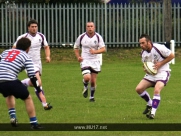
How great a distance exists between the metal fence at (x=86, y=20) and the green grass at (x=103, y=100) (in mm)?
4325

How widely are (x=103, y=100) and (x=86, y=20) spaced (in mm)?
19917

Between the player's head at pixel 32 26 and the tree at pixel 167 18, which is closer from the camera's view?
the player's head at pixel 32 26

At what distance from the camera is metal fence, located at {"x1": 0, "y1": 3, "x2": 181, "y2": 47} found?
40219 millimetres

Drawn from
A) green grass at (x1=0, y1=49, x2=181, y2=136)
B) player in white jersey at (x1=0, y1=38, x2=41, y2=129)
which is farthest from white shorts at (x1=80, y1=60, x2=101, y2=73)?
player in white jersey at (x1=0, y1=38, x2=41, y2=129)

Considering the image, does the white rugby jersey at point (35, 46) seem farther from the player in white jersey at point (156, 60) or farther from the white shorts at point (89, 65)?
the player in white jersey at point (156, 60)

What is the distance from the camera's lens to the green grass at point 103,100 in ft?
53.4

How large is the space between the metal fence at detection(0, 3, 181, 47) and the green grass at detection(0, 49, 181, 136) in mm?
4325

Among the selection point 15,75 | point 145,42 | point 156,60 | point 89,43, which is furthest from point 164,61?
point 89,43

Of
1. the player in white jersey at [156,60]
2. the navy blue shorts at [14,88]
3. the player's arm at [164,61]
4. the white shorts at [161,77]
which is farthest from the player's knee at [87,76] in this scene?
the navy blue shorts at [14,88]

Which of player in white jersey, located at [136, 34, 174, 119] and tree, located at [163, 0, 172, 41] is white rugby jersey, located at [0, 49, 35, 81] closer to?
player in white jersey, located at [136, 34, 174, 119]

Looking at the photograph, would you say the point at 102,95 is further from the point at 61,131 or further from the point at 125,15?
the point at 125,15

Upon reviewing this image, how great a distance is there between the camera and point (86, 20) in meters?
40.5

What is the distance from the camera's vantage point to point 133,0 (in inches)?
1825

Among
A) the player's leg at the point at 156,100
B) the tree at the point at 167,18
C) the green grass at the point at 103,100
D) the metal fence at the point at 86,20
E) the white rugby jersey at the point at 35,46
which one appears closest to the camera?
the green grass at the point at 103,100
